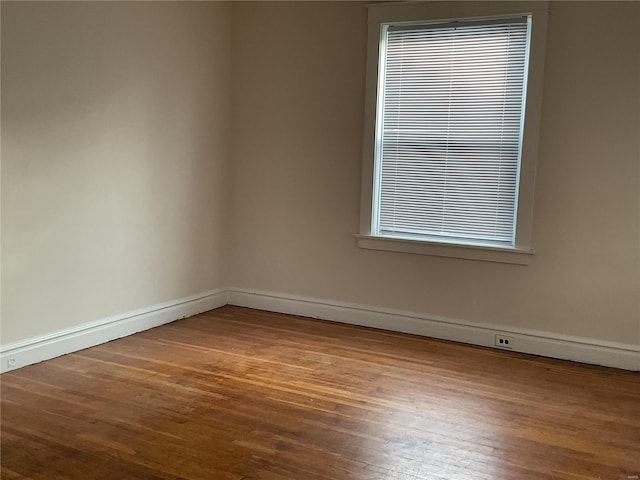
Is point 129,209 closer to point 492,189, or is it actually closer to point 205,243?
point 205,243

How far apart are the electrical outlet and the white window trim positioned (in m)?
0.52

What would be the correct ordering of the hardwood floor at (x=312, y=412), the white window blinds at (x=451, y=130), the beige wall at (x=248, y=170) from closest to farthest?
the hardwood floor at (x=312, y=412)
the beige wall at (x=248, y=170)
the white window blinds at (x=451, y=130)

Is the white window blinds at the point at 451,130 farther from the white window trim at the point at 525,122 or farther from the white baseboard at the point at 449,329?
the white baseboard at the point at 449,329

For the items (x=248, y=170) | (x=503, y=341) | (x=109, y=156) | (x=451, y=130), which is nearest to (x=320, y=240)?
(x=248, y=170)

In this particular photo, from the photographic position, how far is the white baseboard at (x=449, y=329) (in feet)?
13.4

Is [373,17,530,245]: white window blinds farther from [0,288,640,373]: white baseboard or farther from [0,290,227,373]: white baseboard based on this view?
[0,290,227,373]: white baseboard

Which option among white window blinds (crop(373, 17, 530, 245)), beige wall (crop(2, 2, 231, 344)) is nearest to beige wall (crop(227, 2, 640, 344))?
white window blinds (crop(373, 17, 530, 245))

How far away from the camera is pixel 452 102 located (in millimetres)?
4434

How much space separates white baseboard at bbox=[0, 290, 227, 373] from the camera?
3.68 m

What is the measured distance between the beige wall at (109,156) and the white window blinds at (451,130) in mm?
1392

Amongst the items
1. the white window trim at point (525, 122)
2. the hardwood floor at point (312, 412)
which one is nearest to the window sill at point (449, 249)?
the white window trim at point (525, 122)

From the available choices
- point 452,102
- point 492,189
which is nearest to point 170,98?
point 452,102

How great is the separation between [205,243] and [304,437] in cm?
254

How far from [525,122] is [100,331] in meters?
3.10
